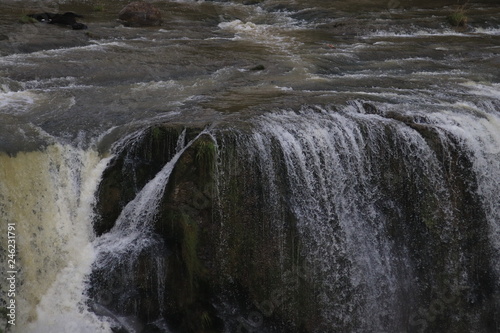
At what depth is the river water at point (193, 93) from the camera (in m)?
6.72

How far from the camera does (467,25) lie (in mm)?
14602

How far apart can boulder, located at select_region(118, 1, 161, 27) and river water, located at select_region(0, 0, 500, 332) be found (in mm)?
315

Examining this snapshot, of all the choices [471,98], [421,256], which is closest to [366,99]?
[471,98]

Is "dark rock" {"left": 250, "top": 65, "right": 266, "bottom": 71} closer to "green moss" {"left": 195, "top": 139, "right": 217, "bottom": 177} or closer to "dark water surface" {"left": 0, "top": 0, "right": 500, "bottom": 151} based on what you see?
"dark water surface" {"left": 0, "top": 0, "right": 500, "bottom": 151}

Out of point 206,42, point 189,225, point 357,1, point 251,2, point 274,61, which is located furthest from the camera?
point 251,2

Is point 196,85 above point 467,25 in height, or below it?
below

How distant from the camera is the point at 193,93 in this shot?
30.0 feet

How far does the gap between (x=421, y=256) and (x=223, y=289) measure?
2542 mm

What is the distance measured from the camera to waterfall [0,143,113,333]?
6.51 metres

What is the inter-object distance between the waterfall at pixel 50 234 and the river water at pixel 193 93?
0.01m

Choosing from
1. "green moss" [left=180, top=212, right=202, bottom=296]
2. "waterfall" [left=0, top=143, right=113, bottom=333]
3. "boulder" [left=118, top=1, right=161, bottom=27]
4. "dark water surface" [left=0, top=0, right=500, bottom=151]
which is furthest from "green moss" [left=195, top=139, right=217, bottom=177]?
"boulder" [left=118, top=1, right=161, bottom=27]

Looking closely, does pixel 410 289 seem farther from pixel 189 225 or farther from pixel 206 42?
pixel 206 42

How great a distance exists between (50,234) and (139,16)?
823cm

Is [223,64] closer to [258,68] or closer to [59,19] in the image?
[258,68]
